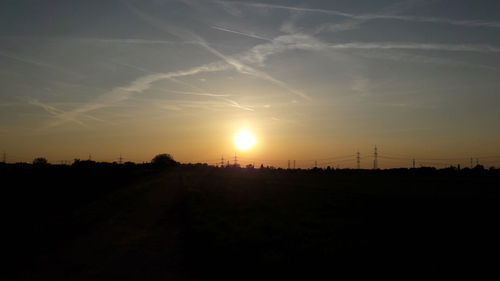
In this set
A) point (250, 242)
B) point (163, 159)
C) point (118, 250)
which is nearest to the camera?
point (118, 250)

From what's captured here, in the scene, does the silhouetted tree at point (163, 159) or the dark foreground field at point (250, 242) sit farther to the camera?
the silhouetted tree at point (163, 159)

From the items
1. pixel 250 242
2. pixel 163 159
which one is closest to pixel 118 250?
pixel 250 242

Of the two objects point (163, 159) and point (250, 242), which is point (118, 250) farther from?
point (163, 159)

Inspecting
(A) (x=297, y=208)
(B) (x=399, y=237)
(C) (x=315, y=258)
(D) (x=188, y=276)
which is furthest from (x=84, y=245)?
(A) (x=297, y=208)

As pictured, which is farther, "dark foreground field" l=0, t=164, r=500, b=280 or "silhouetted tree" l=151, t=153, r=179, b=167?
"silhouetted tree" l=151, t=153, r=179, b=167

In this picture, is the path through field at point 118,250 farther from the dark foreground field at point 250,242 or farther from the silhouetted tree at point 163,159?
the silhouetted tree at point 163,159

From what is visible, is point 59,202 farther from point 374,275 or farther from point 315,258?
point 374,275

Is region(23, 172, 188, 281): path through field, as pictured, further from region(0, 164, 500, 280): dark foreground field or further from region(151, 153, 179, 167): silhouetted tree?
region(151, 153, 179, 167): silhouetted tree

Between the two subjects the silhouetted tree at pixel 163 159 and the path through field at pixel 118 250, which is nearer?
the path through field at pixel 118 250

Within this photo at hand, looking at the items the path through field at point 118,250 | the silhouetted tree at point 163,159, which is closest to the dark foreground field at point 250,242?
the path through field at point 118,250

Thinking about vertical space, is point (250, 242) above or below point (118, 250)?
above

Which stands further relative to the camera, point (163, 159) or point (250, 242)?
point (163, 159)

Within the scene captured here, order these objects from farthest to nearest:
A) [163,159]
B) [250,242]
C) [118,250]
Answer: [163,159]
[250,242]
[118,250]

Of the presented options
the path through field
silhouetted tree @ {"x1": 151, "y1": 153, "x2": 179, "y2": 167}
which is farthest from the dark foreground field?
silhouetted tree @ {"x1": 151, "y1": 153, "x2": 179, "y2": 167}
